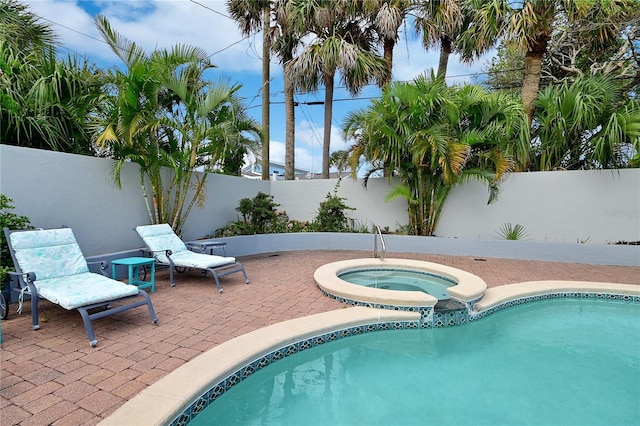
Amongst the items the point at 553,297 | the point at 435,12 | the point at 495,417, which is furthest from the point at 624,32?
the point at 495,417

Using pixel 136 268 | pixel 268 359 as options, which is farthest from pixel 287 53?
pixel 268 359

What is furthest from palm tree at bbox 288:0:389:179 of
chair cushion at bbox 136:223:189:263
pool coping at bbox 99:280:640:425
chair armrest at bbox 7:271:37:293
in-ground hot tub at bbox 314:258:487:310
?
chair armrest at bbox 7:271:37:293

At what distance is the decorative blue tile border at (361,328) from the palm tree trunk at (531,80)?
5.69 meters

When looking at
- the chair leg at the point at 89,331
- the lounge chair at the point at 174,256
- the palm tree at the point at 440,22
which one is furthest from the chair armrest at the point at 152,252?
the palm tree at the point at 440,22

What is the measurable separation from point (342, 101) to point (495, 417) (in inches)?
680

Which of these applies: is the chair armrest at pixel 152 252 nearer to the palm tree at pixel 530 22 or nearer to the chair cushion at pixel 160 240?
the chair cushion at pixel 160 240

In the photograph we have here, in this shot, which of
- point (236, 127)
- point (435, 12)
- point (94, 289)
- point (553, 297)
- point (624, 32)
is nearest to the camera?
point (94, 289)

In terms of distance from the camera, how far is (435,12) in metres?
10.2

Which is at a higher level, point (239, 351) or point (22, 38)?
point (22, 38)

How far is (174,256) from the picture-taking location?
600 cm

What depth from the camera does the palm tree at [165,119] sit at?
19.6 ft

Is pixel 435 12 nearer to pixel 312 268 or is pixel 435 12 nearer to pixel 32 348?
pixel 312 268

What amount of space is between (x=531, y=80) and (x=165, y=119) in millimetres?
9709

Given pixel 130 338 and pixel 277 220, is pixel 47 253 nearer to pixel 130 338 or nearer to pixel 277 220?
pixel 130 338
